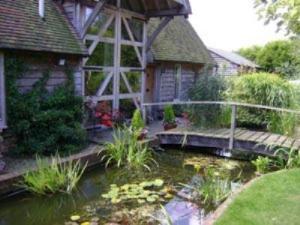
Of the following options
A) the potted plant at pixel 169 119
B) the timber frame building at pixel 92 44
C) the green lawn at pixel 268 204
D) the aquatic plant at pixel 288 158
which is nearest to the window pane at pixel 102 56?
the timber frame building at pixel 92 44

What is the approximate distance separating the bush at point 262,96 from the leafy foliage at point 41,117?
17.0 ft

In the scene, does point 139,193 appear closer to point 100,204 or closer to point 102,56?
point 100,204

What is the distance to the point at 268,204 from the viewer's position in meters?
4.91

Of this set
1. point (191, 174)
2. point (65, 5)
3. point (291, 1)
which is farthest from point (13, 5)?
point (291, 1)

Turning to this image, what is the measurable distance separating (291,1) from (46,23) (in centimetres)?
583

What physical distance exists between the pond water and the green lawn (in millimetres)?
788

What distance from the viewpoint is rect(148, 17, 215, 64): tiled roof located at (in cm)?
1385

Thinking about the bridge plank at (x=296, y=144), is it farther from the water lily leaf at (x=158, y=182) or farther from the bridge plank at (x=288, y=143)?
the water lily leaf at (x=158, y=182)

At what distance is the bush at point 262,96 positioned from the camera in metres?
10.2

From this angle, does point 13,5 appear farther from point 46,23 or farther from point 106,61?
point 106,61

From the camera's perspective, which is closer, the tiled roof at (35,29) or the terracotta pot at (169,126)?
the tiled roof at (35,29)

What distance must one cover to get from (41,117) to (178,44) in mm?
9639

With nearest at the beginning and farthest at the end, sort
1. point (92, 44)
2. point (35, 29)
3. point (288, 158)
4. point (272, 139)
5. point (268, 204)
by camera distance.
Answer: point (268, 204) < point (288, 158) < point (35, 29) < point (272, 139) < point (92, 44)

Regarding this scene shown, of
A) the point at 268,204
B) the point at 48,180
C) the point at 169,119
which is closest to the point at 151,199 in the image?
the point at 48,180
